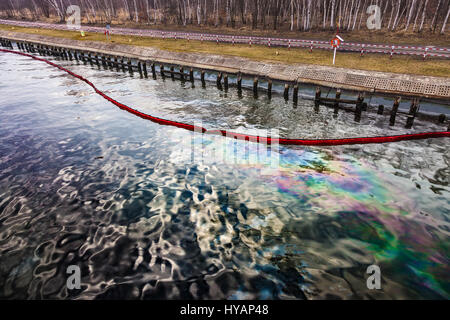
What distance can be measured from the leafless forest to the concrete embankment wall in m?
25.5

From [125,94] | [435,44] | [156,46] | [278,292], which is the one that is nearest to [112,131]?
[125,94]

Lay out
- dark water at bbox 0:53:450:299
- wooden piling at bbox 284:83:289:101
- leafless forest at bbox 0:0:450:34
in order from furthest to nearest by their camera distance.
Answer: leafless forest at bbox 0:0:450:34 → wooden piling at bbox 284:83:289:101 → dark water at bbox 0:53:450:299

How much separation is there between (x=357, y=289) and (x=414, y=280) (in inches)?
66.3

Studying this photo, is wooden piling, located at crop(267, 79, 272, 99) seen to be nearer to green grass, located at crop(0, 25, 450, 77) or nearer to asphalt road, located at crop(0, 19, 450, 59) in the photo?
green grass, located at crop(0, 25, 450, 77)

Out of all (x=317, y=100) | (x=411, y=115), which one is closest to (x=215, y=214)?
(x=317, y=100)

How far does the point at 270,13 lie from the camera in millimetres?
64250

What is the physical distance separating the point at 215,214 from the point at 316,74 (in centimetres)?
2069

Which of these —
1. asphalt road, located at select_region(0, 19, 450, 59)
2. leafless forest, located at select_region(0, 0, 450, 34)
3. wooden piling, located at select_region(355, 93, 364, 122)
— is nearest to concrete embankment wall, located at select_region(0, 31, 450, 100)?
wooden piling, located at select_region(355, 93, 364, 122)

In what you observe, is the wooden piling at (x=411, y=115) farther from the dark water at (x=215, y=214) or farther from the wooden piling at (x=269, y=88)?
the wooden piling at (x=269, y=88)

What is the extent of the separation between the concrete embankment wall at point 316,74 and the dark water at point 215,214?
571 centimetres

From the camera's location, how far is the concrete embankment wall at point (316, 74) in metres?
21.1

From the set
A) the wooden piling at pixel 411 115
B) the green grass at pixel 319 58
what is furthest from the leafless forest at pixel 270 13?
the wooden piling at pixel 411 115

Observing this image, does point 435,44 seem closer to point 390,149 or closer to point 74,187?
point 390,149

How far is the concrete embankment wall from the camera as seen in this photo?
21062mm
